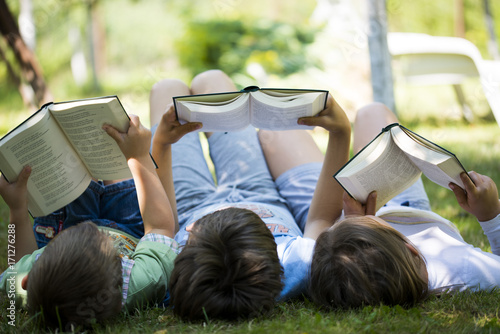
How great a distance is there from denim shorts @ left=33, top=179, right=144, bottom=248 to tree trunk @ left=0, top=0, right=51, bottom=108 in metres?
4.41

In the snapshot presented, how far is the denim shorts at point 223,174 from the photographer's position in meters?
2.29

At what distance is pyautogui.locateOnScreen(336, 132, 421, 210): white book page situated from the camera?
Answer: 1697 millimetres

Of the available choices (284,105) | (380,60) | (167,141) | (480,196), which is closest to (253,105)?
(284,105)

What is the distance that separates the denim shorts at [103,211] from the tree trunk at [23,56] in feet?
14.5

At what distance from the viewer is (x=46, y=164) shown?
175 centimetres

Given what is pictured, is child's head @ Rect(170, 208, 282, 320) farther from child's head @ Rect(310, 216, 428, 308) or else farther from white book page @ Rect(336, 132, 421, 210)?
white book page @ Rect(336, 132, 421, 210)

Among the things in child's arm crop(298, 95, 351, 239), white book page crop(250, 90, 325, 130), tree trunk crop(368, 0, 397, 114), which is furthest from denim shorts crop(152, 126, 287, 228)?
tree trunk crop(368, 0, 397, 114)

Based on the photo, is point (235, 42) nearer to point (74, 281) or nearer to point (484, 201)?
point (484, 201)

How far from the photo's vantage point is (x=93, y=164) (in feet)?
6.09

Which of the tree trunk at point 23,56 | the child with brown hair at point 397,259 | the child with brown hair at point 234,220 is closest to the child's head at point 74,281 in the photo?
the child with brown hair at point 234,220

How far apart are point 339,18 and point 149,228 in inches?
244

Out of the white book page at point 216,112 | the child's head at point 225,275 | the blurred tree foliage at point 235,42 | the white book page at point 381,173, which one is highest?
the blurred tree foliage at point 235,42

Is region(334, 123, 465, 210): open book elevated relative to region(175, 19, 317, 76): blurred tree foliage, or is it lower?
lower

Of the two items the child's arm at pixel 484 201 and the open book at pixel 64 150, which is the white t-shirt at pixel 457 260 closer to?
the child's arm at pixel 484 201
